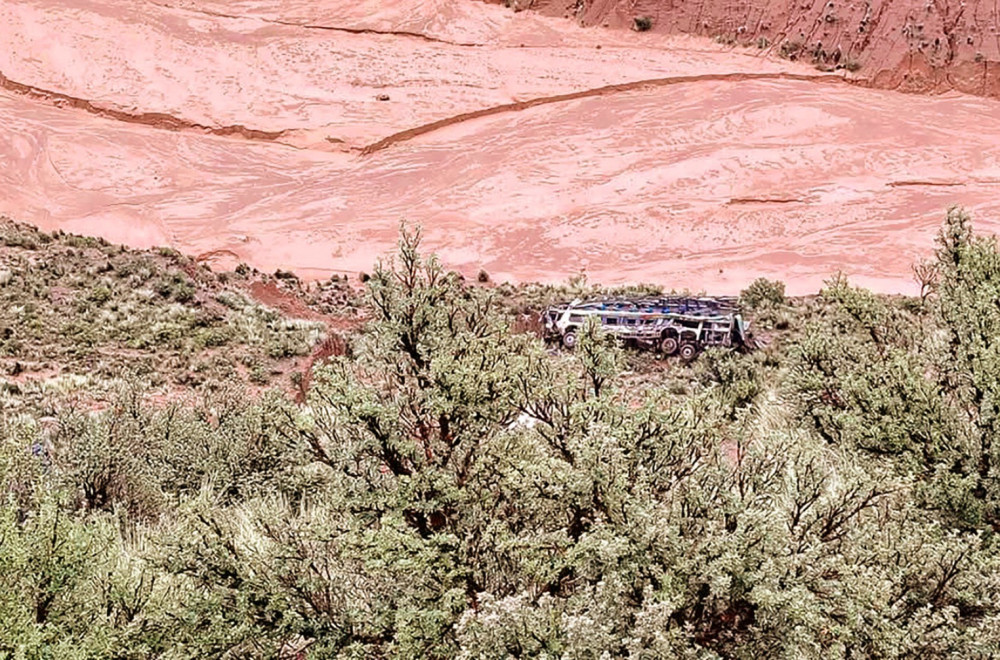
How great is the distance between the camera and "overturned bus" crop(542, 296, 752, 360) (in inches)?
837

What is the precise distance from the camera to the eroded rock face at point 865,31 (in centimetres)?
3875

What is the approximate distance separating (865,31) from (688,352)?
83.6 feet

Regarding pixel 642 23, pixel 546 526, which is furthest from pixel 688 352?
pixel 642 23

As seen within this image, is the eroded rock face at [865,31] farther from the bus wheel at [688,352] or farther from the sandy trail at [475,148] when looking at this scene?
the bus wheel at [688,352]

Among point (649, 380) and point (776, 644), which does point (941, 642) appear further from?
point (649, 380)

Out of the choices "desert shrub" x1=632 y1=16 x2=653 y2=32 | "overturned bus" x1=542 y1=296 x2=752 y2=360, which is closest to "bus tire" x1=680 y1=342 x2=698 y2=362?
"overturned bus" x1=542 y1=296 x2=752 y2=360

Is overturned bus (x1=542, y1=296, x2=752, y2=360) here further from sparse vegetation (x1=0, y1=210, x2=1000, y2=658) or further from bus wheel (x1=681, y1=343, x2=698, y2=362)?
sparse vegetation (x1=0, y1=210, x2=1000, y2=658)

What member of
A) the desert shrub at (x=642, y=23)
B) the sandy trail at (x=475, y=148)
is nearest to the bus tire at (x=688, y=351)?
the sandy trail at (x=475, y=148)

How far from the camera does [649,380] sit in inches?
A: 797

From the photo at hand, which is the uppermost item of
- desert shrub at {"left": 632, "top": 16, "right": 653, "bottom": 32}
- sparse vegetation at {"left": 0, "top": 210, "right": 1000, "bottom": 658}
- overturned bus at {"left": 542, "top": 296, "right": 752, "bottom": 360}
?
desert shrub at {"left": 632, "top": 16, "right": 653, "bottom": 32}

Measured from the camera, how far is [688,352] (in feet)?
69.7

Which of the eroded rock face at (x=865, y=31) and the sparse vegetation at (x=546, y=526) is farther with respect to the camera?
Answer: the eroded rock face at (x=865, y=31)

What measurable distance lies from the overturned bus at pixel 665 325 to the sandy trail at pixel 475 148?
4.91m

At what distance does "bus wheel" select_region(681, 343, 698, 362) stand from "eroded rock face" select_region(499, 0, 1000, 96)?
23.0 m
